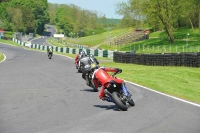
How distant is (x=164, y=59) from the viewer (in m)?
27.9

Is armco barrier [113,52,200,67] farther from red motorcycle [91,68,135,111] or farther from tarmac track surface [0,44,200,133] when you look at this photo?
red motorcycle [91,68,135,111]

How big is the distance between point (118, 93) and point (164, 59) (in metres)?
17.9

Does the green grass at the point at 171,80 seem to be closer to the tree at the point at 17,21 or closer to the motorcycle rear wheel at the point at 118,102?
the motorcycle rear wheel at the point at 118,102

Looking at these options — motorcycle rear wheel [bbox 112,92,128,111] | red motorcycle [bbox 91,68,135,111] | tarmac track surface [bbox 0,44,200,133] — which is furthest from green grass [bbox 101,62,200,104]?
motorcycle rear wheel [bbox 112,92,128,111]

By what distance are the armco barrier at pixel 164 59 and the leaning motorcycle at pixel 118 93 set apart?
15.1m

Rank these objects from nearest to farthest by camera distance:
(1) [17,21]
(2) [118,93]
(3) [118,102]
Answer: (3) [118,102]
(2) [118,93]
(1) [17,21]

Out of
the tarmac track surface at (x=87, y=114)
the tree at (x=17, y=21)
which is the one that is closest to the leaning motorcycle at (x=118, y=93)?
the tarmac track surface at (x=87, y=114)

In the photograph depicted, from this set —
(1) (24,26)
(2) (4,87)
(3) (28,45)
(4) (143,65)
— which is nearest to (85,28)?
(1) (24,26)

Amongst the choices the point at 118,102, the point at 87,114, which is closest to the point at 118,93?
the point at 118,102

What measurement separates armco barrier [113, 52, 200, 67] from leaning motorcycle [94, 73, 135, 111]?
15.1 metres

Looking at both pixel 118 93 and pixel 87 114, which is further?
pixel 118 93

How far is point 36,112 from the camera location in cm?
996

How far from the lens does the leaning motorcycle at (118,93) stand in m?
10.2

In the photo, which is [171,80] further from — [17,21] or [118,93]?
[17,21]
